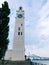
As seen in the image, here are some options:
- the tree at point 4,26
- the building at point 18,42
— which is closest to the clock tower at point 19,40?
the building at point 18,42

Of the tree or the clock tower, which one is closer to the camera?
the tree

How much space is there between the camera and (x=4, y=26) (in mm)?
23547

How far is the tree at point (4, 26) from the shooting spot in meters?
23.4

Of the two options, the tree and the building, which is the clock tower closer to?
the building

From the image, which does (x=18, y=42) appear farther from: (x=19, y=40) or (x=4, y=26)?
(x=4, y=26)

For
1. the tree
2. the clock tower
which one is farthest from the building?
the tree

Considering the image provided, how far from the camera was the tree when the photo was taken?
76.9ft

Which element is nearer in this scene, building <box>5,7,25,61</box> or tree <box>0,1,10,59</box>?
tree <box>0,1,10,59</box>

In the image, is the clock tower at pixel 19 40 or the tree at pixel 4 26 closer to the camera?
the tree at pixel 4 26

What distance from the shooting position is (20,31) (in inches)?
2712

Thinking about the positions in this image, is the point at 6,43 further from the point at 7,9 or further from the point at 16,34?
the point at 16,34

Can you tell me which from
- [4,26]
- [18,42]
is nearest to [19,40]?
[18,42]

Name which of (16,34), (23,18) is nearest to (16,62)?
(16,34)

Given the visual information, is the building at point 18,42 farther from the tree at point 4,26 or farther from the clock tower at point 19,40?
the tree at point 4,26
